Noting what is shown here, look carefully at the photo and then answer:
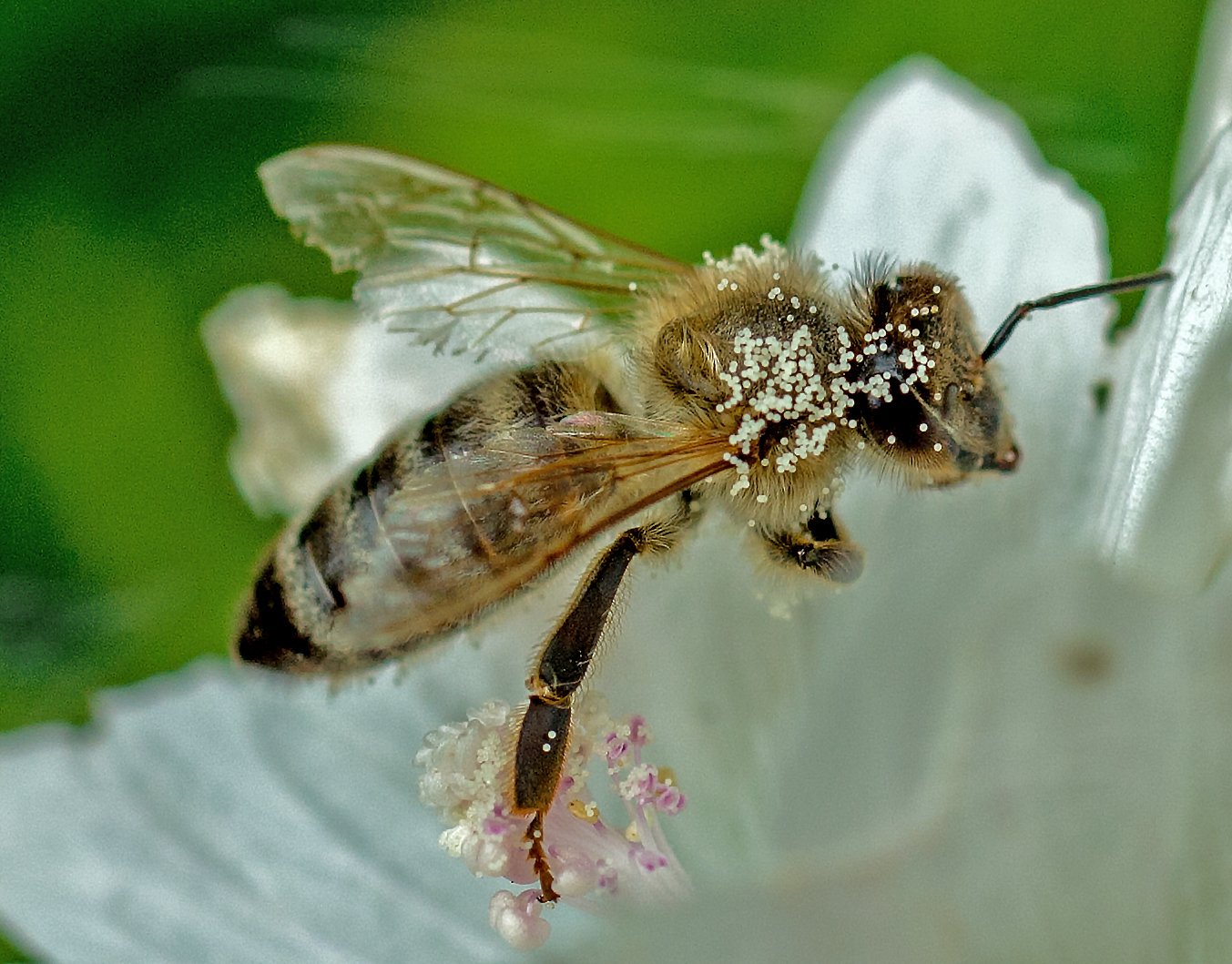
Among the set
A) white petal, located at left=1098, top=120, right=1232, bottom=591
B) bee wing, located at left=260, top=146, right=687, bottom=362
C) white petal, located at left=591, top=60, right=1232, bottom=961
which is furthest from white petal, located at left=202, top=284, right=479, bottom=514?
white petal, located at left=1098, top=120, right=1232, bottom=591

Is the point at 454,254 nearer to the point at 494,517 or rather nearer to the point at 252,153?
the point at 494,517

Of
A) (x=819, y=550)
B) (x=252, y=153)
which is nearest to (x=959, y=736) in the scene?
(x=819, y=550)

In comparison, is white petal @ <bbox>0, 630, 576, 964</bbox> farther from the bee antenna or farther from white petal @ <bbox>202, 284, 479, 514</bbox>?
the bee antenna

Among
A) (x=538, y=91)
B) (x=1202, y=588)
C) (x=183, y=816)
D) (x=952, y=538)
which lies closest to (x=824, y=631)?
(x=952, y=538)

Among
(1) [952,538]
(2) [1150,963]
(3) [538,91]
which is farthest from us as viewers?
(3) [538,91]

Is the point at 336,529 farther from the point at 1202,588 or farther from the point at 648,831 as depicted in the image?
the point at 1202,588

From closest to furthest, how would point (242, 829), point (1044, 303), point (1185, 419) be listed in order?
point (1185, 419), point (1044, 303), point (242, 829)

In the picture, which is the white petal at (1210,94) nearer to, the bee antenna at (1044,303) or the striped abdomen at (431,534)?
the bee antenna at (1044,303)
